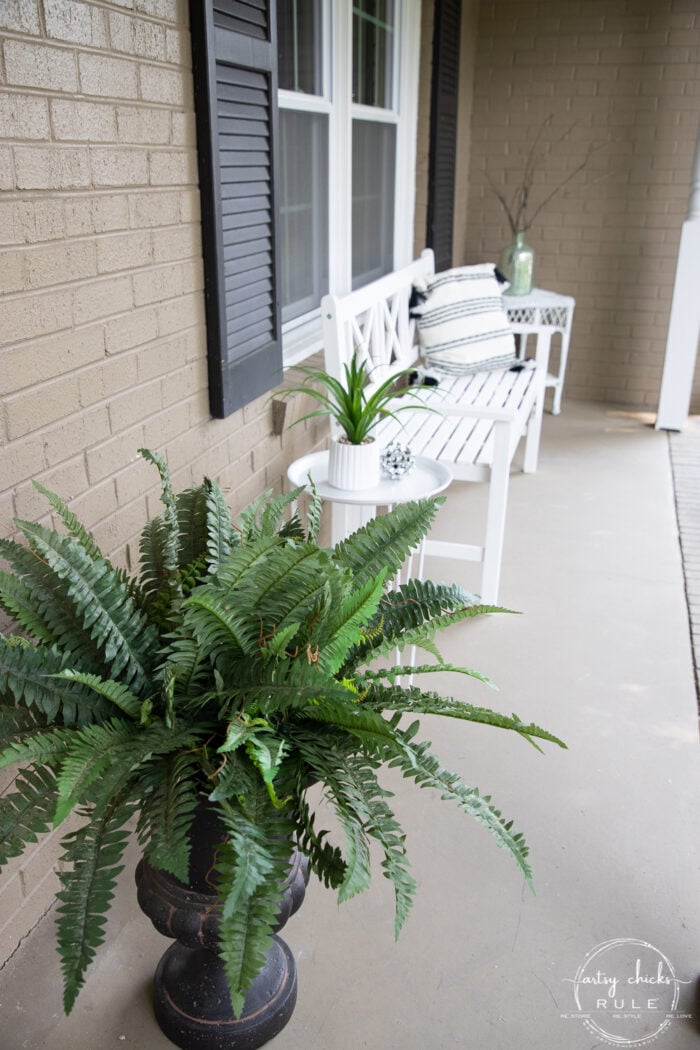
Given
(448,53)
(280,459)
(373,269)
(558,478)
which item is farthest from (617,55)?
(280,459)

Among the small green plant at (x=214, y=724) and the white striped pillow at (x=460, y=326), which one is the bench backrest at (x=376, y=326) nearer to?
the white striped pillow at (x=460, y=326)

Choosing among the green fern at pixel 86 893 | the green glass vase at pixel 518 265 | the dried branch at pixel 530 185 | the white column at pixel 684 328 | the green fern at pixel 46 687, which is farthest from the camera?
the dried branch at pixel 530 185

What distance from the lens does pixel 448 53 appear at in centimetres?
404

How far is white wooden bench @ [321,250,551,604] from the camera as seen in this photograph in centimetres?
272

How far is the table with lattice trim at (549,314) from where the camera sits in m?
4.58

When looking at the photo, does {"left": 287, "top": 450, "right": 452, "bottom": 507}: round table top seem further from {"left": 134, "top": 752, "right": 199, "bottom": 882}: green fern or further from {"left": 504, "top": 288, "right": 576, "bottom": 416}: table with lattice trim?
{"left": 504, "top": 288, "right": 576, "bottom": 416}: table with lattice trim

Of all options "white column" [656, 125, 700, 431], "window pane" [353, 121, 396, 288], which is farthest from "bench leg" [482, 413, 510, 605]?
"white column" [656, 125, 700, 431]

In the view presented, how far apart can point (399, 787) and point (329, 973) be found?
1.76ft

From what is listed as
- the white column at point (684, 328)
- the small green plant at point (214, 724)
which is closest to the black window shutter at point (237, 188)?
the small green plant at point (214, 724)

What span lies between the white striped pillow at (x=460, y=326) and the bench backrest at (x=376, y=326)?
0.07 m

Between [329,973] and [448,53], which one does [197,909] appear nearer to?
[329,973]

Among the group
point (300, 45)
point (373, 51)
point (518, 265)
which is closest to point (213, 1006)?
point (300, 45)

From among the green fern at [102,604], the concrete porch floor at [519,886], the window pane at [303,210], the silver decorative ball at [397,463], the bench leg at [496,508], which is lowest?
the concrete porch floor at [519,886]

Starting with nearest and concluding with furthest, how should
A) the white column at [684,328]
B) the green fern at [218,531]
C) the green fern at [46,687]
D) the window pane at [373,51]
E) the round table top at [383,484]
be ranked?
the green fern at [46,687] < the green fern at [218,531] < the round table top at [383,484] < the window pane at [373,51] < the white column at [684,328]
